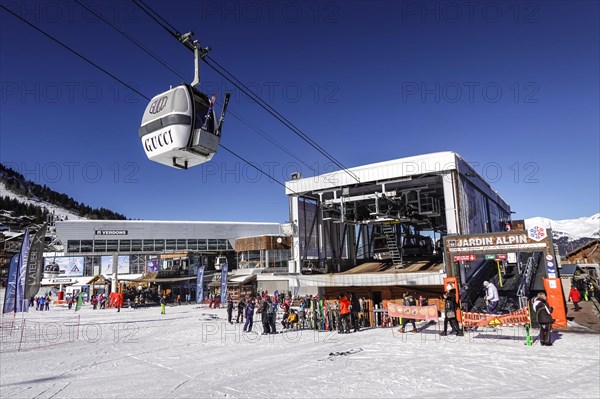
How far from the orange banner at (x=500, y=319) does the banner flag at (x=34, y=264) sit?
17930 mm

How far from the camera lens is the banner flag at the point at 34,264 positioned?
17453 mm

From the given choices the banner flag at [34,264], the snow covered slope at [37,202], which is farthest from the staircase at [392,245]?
the snow covered slope at [37,202]

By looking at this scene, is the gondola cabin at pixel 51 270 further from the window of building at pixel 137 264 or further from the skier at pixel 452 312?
the skier at pixel 452 312

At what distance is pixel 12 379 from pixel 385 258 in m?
23.4

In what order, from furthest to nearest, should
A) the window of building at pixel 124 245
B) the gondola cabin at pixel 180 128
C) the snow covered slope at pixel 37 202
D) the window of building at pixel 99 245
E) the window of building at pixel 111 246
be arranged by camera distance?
the snow covered slope at pixel 37 202
the window of building at pixel 124 245
the window of building at pixel 111 246
the window of building at pixel 99 245
the gondola cabin at pixel 180 128

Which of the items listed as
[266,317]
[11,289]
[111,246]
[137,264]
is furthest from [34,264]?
[111,246]

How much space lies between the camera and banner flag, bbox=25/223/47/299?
17.5 metres

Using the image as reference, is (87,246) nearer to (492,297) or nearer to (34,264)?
(34,264)

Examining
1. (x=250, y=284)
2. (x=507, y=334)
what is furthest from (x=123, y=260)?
(x=507, y=334)

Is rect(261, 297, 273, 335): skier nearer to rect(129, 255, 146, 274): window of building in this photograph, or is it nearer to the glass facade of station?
rect(129, 255, 146, 274): window of building

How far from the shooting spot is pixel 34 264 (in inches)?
697

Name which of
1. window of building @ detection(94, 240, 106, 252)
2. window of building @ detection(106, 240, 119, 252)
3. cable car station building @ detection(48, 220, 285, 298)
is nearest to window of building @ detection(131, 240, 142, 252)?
cable car station building @ detection(48, 220, 285, 298)

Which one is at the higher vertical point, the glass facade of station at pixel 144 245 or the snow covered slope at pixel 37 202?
the snow covered slope at pixel 37 202

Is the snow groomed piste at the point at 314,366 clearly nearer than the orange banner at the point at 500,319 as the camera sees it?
Yes
